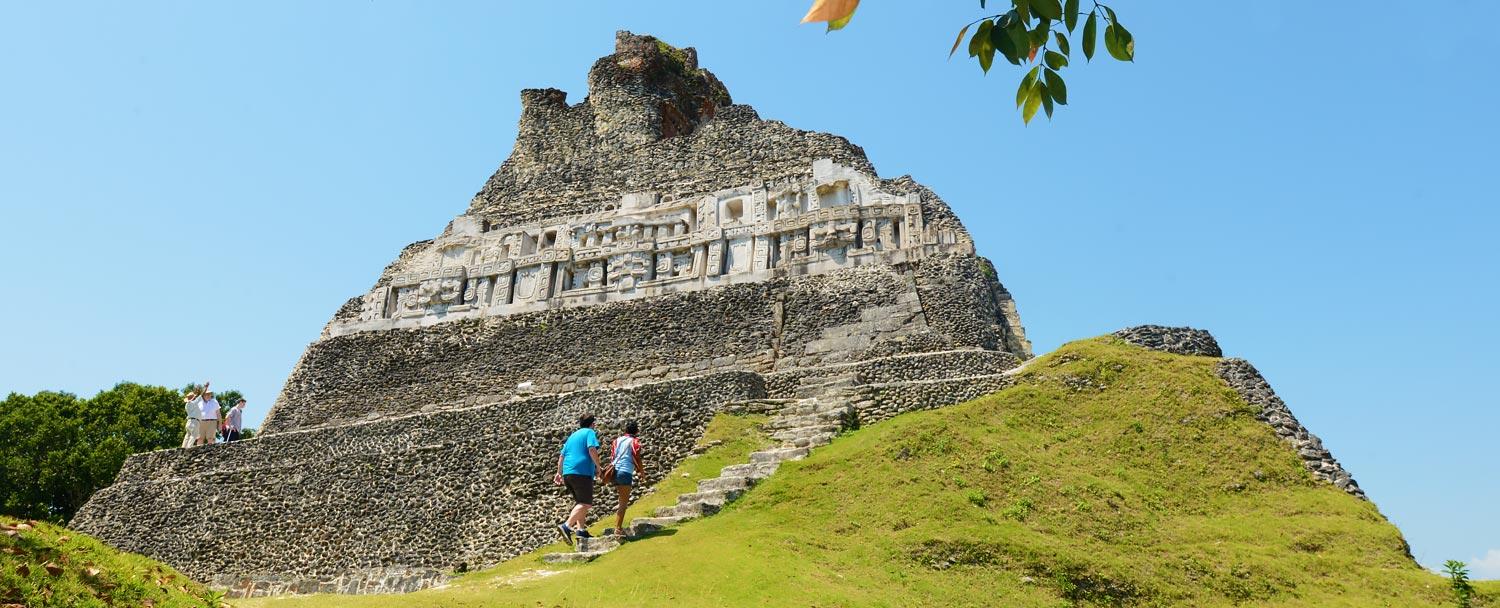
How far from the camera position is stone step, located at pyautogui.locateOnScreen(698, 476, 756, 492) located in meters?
15.1

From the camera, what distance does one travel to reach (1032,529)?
1319 centimetres

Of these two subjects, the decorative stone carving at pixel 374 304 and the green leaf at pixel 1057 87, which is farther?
the decorative stone carving at pixel 374 304

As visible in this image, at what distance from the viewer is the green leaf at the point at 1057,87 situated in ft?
17.1

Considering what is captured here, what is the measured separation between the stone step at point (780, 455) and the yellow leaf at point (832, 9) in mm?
11927

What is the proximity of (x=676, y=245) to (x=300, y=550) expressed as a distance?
11.4 m

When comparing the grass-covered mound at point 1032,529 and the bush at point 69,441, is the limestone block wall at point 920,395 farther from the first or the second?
the bush at point 69,441

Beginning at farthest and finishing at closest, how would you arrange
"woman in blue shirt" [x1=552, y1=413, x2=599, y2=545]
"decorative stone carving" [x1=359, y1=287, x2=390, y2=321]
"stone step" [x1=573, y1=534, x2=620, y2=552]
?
"decorative stone carving" [x1=359, y1=287, x2=390, y2=321] → "woman in blue shirt" [x1=552, y1=413, x2=599, y2=545] → "stone step" [x1=573, y1=534, x2=620, y2=552]

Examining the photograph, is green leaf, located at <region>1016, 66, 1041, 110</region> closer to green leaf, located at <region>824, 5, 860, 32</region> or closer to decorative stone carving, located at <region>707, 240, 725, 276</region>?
green leaf, located at <region>824, 5, 860, 32</region>

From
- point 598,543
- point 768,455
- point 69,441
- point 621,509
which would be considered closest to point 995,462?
point 768,455

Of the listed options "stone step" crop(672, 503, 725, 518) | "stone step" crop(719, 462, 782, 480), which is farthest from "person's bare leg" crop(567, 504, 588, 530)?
"stone step" crop(719, 462, 782, 480)

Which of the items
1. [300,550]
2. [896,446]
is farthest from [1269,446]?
[300,550]

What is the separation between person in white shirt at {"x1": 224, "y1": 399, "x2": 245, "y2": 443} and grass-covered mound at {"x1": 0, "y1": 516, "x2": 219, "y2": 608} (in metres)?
16.1

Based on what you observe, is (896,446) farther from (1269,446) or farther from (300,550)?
(300,550)

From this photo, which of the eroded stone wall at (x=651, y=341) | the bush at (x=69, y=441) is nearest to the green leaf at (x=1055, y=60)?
the eroded stone wall at (x=651, y=341)
